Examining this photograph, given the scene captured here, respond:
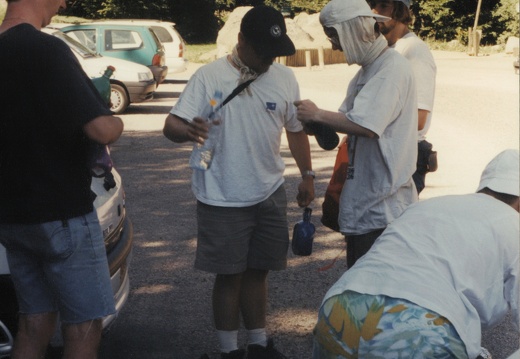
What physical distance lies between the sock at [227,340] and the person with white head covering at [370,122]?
0.79 m

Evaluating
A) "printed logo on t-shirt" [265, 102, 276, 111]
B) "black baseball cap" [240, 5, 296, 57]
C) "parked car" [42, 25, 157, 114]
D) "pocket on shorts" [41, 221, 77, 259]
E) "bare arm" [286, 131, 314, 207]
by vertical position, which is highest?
"black baseball cap" [240, 5, 296, 57]

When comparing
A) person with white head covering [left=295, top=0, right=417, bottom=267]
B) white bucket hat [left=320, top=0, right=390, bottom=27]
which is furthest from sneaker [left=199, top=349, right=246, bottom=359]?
white bucket hat [left=320, top=0, right=390, bottom=27]

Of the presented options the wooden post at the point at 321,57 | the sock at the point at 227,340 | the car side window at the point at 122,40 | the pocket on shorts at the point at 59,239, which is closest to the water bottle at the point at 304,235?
the sock at the point at 227,340

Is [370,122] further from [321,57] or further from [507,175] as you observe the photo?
[321,57]

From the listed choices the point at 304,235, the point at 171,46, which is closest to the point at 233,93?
the point at 304,235

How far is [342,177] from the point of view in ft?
12.9

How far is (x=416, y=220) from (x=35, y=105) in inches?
55.0

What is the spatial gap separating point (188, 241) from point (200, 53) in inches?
1255

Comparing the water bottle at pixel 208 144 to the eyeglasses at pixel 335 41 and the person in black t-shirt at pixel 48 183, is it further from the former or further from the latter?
the person in black t-shirt at pixel 48 183

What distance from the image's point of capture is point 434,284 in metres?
2.55

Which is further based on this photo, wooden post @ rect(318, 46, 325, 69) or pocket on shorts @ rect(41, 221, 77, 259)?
wooden post @ rect(318, 46, 325, 69)

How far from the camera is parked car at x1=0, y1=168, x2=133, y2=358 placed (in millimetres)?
3592

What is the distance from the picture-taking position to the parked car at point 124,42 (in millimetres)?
19266

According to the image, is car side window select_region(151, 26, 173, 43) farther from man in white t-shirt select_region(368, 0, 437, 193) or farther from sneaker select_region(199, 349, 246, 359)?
sneaker select_region(199, 349, 246, 359)
